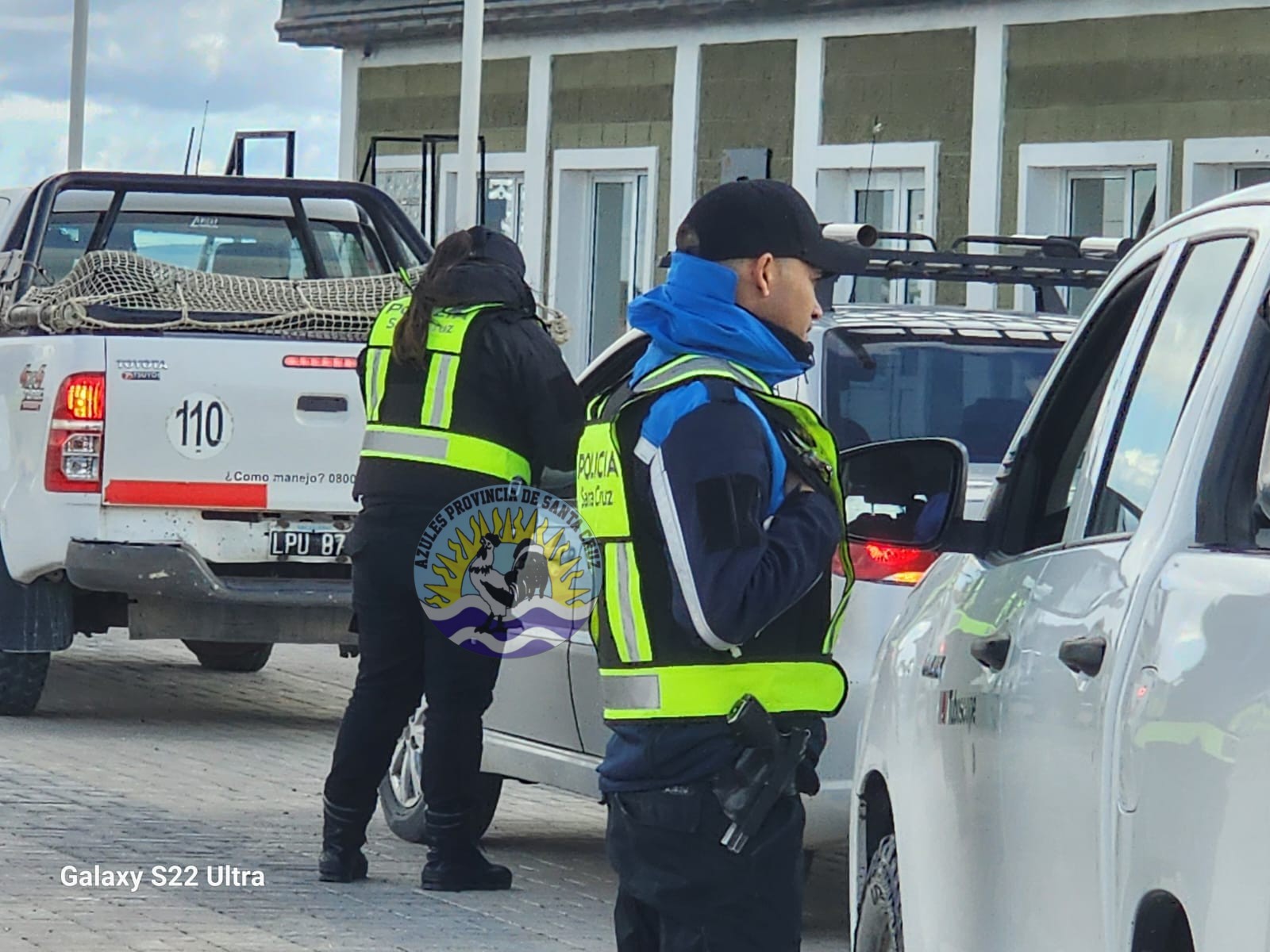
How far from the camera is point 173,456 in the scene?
429 inches

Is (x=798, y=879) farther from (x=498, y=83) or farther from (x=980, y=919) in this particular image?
(x=498, y=83)

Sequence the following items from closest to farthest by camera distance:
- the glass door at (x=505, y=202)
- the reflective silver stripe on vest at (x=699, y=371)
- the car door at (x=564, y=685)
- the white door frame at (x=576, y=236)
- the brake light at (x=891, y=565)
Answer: the reflective silver stripe on vest at (x=699, y=371)
the brake light at (x=891, y=565)
the car door at (x=564, y=685)
the white door frame at (x=576, y=236)
the glass door at (x=505, y=202)

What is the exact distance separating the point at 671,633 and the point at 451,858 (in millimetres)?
3715

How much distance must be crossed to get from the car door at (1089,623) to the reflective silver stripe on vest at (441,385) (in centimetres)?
387

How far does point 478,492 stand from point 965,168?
12.2 metres

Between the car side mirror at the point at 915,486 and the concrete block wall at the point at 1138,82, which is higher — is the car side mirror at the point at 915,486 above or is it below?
below

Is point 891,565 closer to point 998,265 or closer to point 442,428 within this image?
point 998,265

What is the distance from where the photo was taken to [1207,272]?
3.74 meters

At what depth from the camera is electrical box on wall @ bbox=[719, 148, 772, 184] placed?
70.1ft

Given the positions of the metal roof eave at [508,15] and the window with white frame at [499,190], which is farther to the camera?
the window with white frame at [499,190]

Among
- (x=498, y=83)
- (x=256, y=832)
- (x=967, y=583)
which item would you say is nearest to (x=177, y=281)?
(x=256, y=832)

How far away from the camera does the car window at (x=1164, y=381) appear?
143 inches

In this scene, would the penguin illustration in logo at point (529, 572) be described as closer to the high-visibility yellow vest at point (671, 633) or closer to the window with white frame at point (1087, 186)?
the high-visibility yellow vest at point (671, 633)

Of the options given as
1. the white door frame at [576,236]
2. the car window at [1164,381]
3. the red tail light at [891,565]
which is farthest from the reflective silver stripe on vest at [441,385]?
the white door frame at [576,236]
